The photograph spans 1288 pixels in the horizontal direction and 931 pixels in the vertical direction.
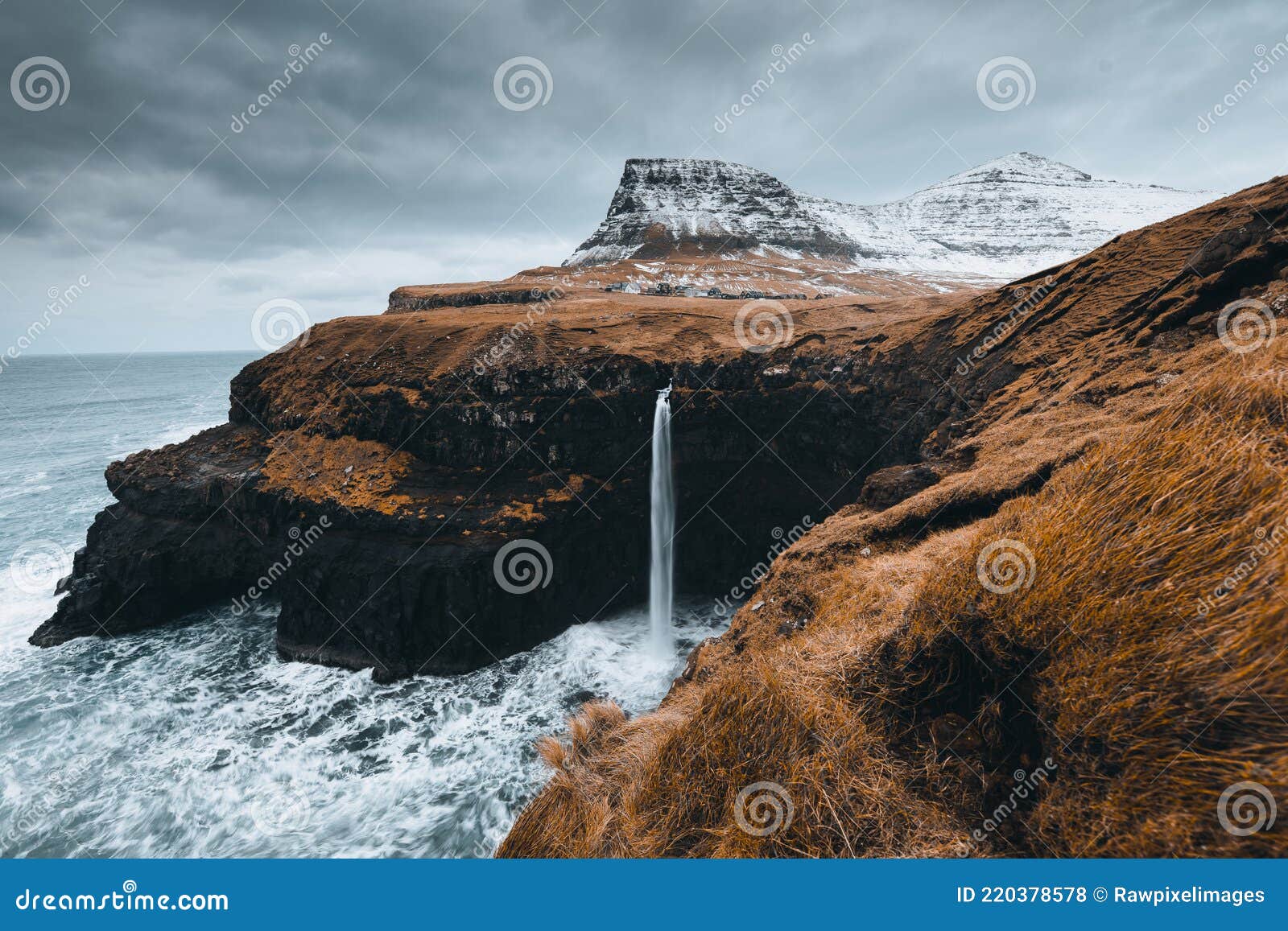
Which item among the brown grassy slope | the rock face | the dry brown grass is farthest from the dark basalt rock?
the dry brown grass

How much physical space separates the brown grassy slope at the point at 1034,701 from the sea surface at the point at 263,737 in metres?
10.8

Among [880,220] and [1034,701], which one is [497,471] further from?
[880,220]

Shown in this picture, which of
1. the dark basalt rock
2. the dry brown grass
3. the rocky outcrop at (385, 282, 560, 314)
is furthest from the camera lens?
the rocky outcrop at (385, 282, 560, 314)

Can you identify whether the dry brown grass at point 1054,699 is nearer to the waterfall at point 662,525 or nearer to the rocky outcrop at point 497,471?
the rocky outcrop at point 497,471

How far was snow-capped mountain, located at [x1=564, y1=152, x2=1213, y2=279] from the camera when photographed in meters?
93.8

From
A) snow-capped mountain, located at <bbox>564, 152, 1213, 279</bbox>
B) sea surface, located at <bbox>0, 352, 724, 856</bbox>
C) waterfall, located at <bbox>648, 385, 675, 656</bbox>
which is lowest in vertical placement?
sea surface, located at <bbox>0, 352, 724, 856</bbox>

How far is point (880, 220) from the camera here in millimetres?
120062

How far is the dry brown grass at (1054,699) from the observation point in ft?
8.72

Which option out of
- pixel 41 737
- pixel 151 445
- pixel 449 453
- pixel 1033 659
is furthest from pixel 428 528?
pixel 151 445

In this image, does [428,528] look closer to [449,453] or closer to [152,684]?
[449,453]

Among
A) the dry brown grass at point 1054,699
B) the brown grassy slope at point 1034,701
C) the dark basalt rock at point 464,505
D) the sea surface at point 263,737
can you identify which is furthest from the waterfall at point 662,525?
the dry brown grass at point 1054,699

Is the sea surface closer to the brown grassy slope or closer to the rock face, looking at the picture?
the rock face

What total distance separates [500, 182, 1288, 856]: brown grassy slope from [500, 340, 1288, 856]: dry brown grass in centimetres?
1

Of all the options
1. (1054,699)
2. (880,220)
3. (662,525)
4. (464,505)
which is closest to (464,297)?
(464,505)
